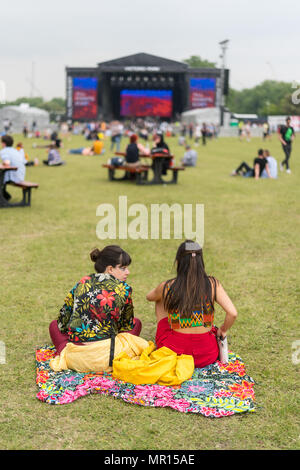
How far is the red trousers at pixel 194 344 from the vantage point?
4.11 meters

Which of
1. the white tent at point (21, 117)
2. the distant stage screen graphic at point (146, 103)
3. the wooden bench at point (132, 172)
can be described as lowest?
the wooden bench at point (132, 172)

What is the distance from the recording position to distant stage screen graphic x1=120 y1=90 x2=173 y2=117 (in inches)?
2458

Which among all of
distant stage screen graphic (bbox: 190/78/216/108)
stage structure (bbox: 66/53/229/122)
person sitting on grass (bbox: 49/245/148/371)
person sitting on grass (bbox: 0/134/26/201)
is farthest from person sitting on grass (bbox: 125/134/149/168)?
distant stage screen graphic (bbox: 190/78/216/108)

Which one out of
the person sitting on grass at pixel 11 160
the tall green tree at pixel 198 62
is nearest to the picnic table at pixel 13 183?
the person sitting on grass at pixel 11 160

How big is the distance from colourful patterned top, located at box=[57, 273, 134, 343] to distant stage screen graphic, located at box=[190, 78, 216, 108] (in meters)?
58.2

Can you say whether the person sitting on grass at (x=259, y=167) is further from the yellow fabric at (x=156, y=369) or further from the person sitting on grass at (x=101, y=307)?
the yellow fabric at (x=156, y=369)

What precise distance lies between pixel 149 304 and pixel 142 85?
5881 cm

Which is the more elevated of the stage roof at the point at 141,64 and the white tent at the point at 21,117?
the stage roof at the point at 141,64

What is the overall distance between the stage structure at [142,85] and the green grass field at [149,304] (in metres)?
47.7

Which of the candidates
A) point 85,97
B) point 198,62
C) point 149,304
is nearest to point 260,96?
point 198,62

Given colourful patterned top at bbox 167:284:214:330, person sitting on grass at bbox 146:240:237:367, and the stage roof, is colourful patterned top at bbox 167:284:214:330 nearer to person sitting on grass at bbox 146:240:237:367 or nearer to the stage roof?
person sitting on grass at bbox 146:240:237:367

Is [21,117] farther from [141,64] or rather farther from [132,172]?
[132,172]

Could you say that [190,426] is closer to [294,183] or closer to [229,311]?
[229,311]
